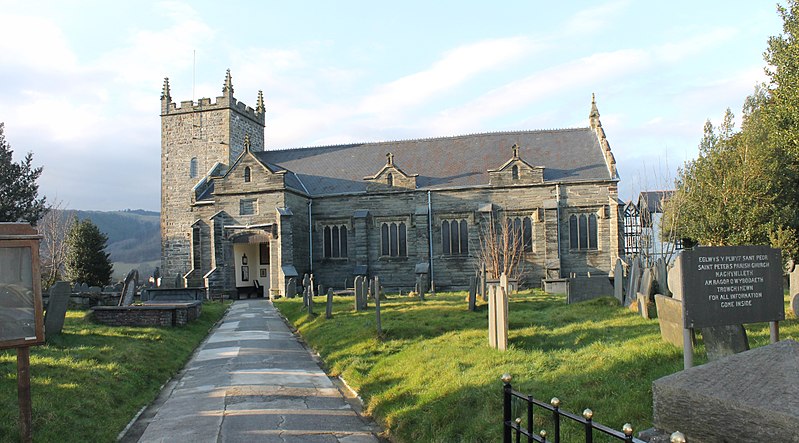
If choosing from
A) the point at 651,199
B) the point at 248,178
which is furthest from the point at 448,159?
the point at 651,199

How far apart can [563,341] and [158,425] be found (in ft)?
23.6

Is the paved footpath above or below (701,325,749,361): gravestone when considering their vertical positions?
below

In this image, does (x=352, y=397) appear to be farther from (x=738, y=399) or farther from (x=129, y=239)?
(x=129, y=239)

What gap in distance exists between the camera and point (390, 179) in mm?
38031

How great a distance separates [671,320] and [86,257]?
131 feet

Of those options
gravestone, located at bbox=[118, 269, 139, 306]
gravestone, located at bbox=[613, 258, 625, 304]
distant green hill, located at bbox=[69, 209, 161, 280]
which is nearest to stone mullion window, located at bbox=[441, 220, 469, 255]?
gravestone, located at bbox=[118, 269, 139, 306]

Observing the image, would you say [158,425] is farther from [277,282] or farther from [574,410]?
[277,282]

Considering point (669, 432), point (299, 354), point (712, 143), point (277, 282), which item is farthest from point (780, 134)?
point (277, 282)

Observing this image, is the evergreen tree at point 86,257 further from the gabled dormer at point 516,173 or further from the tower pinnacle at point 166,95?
the gabled dormer at point 516,173

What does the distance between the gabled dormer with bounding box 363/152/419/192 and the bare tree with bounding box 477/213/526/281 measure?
555 centimetres

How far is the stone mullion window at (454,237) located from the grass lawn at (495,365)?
20233 millimetres

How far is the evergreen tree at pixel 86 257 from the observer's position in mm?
39875

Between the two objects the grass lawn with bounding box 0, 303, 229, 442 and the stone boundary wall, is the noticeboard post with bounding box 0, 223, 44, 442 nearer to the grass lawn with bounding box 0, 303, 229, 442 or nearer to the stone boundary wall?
the grass lawn with bounding box 0, 303, 229, 442

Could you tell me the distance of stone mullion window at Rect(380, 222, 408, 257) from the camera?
37.7 metres
